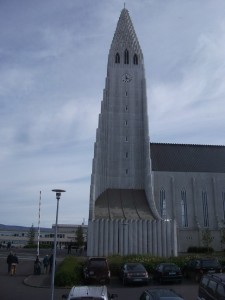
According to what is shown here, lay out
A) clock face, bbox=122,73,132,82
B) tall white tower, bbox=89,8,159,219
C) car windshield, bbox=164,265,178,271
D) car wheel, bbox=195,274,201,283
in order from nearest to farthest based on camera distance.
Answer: car windshield, bbox=164,265,178,271, car wheel, bbox=195,274,201,283, tall white tower, bbox=89,8,159,219, clock face, bbox=122,73,132,82

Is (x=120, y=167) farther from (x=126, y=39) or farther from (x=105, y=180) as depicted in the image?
(x=126, y=39)

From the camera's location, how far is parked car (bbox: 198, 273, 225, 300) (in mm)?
11639

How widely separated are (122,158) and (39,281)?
31552 mm

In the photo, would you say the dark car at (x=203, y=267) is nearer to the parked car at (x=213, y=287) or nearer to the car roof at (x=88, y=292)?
the parked car at (x=213, y=287)

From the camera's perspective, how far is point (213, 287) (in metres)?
12.4

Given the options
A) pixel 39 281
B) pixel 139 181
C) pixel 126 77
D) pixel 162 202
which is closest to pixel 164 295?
pixel 39 281

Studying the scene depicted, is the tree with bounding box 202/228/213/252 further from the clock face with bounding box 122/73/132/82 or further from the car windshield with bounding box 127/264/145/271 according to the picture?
the car windshield with bounding box 127/264/145/271

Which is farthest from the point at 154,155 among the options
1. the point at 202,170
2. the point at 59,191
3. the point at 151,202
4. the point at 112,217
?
the point at 59,191

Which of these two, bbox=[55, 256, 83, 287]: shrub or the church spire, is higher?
the church spire

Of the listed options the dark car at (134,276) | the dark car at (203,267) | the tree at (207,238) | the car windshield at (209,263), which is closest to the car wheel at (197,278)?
the dark car at (203,267)

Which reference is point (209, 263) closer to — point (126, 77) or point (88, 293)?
point (88, 293)

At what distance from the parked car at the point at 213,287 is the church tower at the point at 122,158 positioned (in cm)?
3029

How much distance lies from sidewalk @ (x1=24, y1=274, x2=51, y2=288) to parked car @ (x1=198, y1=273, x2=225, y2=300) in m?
11.5

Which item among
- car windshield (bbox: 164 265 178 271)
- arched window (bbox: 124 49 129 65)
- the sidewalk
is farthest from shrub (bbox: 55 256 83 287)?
arched window (bbox: 124 49 129 65)
